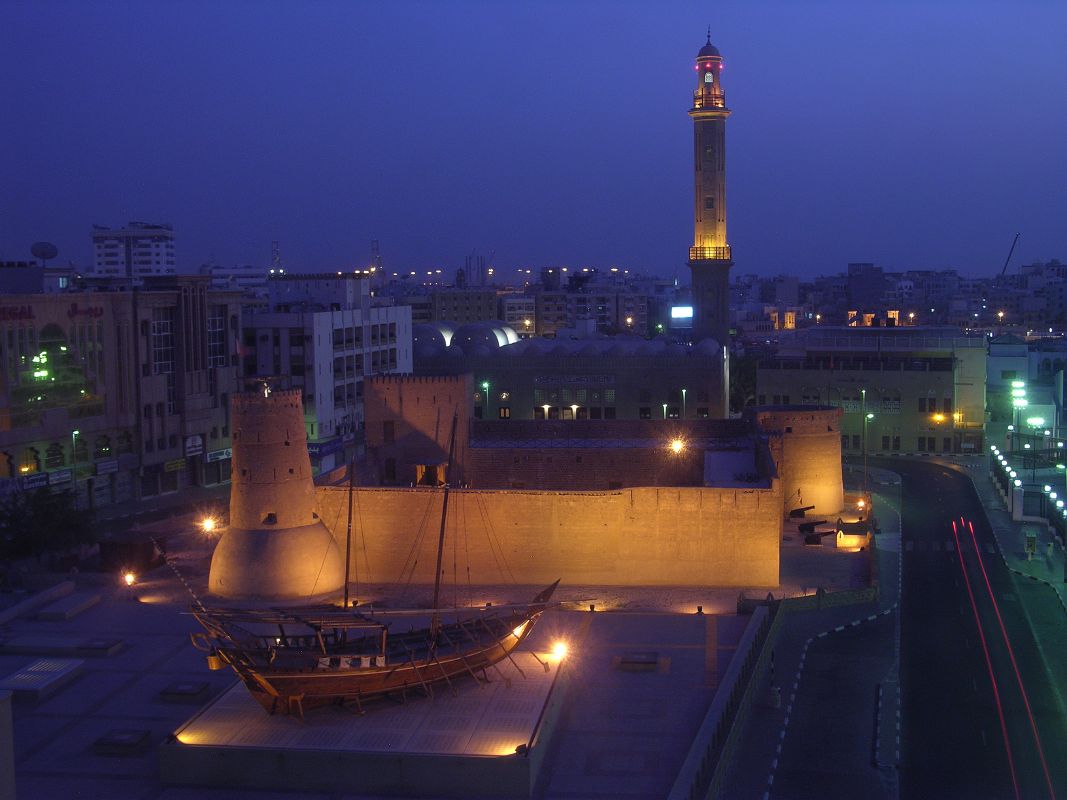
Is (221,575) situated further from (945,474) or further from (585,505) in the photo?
(945,474)

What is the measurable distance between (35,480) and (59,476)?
4.62 feet

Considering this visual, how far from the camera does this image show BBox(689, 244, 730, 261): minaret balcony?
221 feet

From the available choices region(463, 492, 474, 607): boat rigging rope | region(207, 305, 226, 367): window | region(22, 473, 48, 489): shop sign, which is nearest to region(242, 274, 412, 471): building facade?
region(207, 305, 226, 367): window

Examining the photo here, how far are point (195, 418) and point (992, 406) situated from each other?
41.8 m

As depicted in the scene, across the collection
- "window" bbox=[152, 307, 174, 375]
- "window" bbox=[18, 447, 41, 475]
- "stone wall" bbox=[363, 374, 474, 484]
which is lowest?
"window" bbox=[18, 447, 41, 475]

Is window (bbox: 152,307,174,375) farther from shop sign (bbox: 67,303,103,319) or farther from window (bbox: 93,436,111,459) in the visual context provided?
window (bbox: 93,436,111,459)

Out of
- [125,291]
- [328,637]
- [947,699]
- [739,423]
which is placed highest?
[125,291]

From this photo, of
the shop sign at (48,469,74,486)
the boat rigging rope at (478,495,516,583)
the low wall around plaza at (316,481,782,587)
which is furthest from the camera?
the shop sign at (48,469,74,486)

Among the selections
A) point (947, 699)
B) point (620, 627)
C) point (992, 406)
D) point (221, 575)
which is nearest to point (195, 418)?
point (221, 575)

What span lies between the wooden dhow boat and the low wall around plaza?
347 inches

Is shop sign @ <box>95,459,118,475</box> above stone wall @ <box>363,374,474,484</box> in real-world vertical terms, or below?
below

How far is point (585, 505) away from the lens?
109 ft

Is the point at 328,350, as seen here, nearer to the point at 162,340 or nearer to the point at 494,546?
the point at 162,340

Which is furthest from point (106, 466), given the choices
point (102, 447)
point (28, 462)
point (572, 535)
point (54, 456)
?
point (572, 535)
